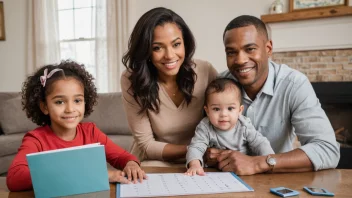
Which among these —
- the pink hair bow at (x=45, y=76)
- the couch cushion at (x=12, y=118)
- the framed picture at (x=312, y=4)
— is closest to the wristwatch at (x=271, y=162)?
the pink hair bow at (x=45, y=76)

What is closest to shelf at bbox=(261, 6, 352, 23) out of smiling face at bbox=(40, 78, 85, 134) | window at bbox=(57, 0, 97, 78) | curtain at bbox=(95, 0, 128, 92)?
curtain at bbox=(95, 0, 128, 92)

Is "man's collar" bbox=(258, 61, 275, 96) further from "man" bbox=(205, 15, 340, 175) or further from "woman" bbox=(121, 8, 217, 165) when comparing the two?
"woman" bbox=(121, 8, 217, 165)

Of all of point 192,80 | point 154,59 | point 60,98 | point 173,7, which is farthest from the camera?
point 173,7

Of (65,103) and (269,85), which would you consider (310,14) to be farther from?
(65,103)

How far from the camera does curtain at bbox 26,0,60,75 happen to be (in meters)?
4.57

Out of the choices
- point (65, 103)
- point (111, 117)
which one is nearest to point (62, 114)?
point (65, 103)

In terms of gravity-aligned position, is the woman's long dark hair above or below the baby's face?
above

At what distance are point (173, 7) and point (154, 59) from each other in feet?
8.90

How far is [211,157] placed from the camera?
122cm

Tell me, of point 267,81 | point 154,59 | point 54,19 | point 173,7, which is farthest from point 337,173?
point 54,19

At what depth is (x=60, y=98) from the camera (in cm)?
114

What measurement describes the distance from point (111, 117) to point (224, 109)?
2.30 m

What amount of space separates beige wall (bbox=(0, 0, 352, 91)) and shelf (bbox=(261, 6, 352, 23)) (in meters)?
0.09

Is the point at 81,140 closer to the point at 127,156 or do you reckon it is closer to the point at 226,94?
the point at 127,156
